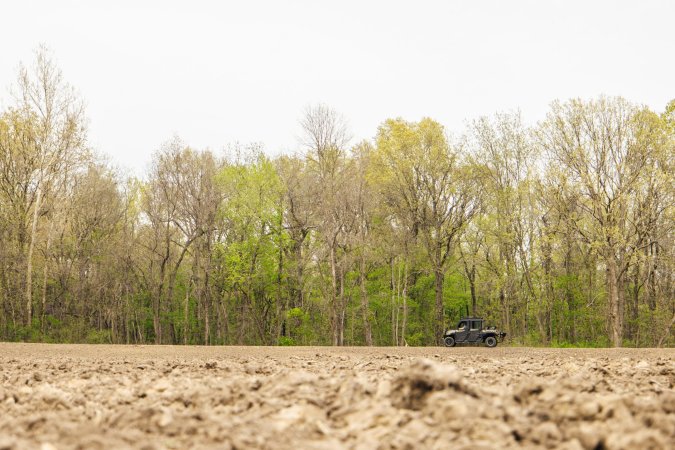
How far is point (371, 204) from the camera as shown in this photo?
128 ft

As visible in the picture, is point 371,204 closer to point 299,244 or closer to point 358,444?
point 299,244

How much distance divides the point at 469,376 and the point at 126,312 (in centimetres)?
4182

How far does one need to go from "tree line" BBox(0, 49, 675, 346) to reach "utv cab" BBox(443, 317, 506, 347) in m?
5.12

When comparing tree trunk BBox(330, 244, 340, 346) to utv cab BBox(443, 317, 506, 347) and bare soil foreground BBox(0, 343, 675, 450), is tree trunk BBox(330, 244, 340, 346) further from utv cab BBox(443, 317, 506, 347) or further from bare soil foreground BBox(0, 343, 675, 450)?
bare soil foreground BBox(0, 343, 675, 450)

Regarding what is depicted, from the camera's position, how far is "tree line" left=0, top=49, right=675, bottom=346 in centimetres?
3334

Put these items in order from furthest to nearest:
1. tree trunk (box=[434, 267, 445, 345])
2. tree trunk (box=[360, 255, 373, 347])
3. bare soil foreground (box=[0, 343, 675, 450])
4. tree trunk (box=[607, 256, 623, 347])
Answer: tree trunk (box=[434, 267, 445, 345]), tree trunk (box=[360, 255, 373, 347]), tree trunk (box=[607, 256, 623, 347]), bare soil foreground (box=[0, 343, 675, 450])

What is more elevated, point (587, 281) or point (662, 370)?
point (587, 281)

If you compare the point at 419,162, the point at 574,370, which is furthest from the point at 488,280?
the point at 574,370

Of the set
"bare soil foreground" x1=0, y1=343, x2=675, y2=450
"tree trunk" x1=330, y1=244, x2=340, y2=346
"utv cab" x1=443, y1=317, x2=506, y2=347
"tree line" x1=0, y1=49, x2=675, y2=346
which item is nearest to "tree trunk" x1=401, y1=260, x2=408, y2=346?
"tree line" x1=0, y1=49, x2=675, y2=346

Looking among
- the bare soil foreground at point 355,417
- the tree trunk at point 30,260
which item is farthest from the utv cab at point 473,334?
the bare soil foreground at point 355,417

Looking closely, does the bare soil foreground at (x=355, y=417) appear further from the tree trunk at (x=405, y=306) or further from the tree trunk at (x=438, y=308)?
the tree trunk at (x=405, y=306)

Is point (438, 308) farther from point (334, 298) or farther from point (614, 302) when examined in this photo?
point (614, 302)

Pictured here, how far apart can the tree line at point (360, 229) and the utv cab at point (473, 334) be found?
16.8 feet

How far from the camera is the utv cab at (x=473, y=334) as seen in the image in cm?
3047
